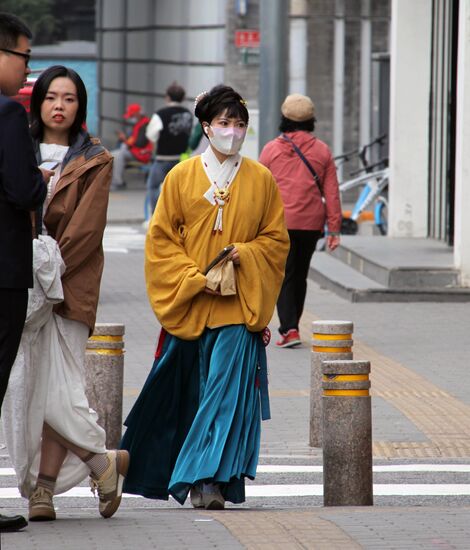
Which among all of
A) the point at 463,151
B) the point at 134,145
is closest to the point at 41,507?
the point at 463,151

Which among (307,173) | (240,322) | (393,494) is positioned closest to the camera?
(240,322)

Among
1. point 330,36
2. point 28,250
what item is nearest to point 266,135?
point 330,36

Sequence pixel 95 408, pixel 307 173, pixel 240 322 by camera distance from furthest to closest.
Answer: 1. pixel 307 173
2. pixel 95 408
3. pixel 240 322

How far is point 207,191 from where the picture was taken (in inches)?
276

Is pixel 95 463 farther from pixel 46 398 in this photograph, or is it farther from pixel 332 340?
pixel 332 340

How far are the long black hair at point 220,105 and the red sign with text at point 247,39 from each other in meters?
20.6

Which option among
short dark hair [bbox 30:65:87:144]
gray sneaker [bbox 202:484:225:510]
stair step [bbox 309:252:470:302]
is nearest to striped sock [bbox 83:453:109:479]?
gray sneaker [bbox 202:484:225:510]

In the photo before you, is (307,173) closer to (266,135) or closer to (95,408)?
(95,408)

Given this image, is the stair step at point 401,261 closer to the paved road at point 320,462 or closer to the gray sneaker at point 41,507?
the paved road at point 320,462

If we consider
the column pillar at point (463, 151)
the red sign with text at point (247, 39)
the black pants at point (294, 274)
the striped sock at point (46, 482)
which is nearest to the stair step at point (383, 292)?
the column pillar at point (463, 151)

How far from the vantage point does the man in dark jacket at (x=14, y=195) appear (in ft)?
18.6

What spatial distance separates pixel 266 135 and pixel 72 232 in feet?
42.3

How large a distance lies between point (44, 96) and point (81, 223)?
1.88ft

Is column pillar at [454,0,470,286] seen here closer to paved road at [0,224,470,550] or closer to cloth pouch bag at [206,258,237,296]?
paved road at [0,224,470,550]
